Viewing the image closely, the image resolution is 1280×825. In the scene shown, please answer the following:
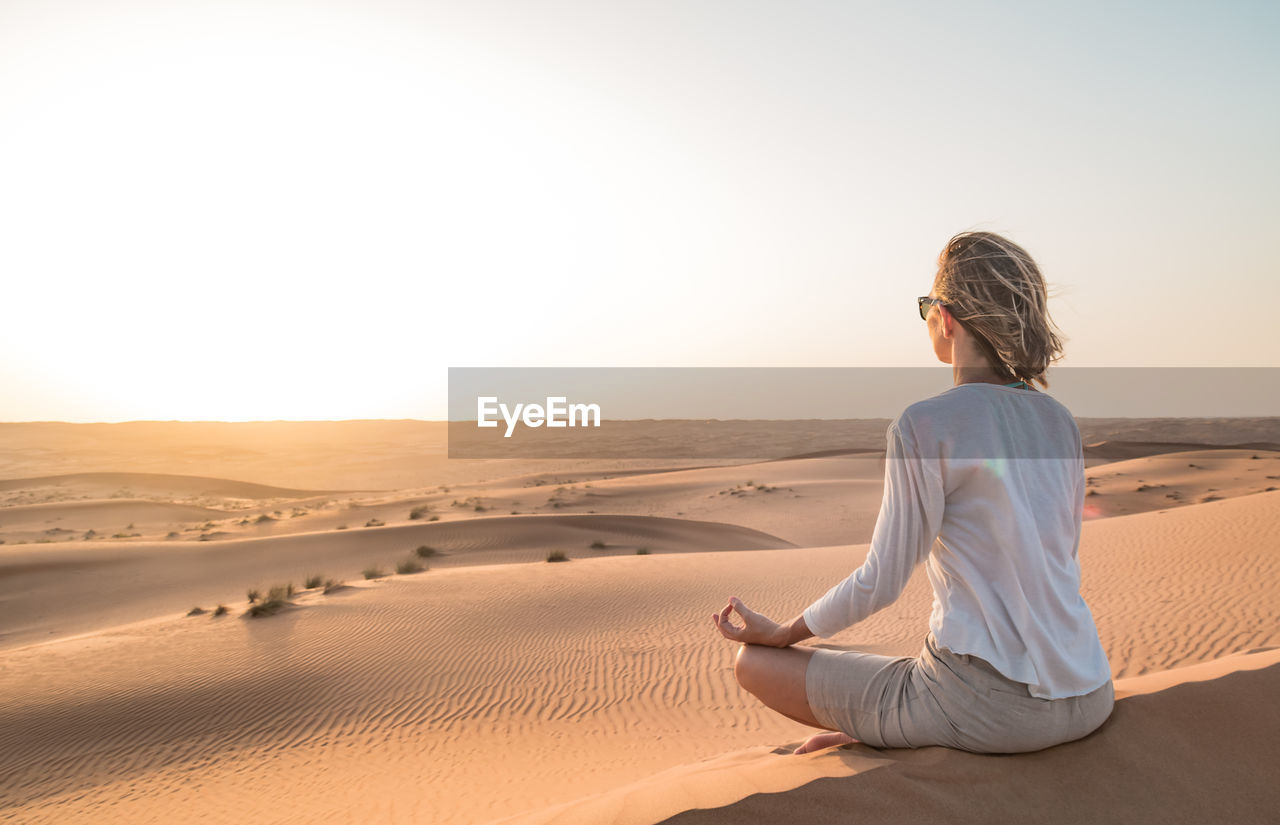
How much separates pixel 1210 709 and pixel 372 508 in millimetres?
28665

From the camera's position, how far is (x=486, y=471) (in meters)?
57.6

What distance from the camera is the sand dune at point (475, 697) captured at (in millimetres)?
4914

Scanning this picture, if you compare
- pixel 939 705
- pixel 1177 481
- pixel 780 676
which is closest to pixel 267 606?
pixel 780 676

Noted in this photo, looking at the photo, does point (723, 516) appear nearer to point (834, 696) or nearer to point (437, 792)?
point (437, 792)

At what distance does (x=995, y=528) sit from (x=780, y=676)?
0.91 metres

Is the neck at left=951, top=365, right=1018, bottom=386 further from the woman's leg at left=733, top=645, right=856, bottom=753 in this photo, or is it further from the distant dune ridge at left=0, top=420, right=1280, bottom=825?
the distant dune ridge at left=0, top=420, right=1280, bottom=825

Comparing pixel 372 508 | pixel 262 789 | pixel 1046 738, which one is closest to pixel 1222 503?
pixel 1046 738

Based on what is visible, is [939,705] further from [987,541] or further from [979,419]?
[979,419]

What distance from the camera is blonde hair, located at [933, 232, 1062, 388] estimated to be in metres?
2.12

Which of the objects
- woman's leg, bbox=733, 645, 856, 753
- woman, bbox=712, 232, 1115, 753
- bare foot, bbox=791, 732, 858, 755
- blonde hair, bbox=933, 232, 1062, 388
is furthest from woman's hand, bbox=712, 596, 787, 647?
blonde hair, bbox=933, 232, 1062, 388

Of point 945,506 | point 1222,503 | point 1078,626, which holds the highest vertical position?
point 945,506

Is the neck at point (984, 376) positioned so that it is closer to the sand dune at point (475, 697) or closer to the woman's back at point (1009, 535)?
the woman's back at point (1009, 535)

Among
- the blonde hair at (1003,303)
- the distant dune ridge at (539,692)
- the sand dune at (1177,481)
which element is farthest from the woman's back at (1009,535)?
the sand dune at (1177,481)

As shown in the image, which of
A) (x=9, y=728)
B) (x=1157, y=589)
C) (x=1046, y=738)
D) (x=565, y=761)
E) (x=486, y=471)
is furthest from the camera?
(x=486, y=471)
